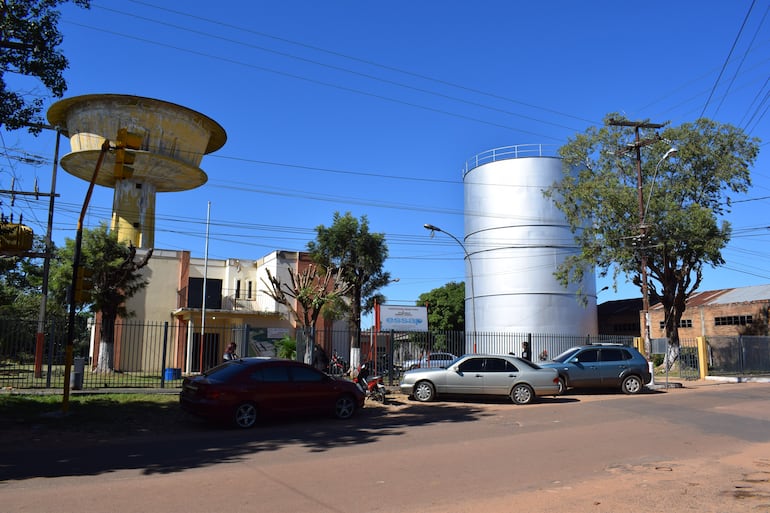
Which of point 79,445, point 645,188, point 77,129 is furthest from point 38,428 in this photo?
point 645,188

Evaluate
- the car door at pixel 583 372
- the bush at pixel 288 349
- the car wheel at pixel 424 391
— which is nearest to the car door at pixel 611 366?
the car door at pixel 583 372

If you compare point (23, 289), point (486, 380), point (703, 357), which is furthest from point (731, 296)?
point (23, 289)

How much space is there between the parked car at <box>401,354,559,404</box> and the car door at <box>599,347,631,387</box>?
12.6 ft

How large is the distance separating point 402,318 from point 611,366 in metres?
7.75

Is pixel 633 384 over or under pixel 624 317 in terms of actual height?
under

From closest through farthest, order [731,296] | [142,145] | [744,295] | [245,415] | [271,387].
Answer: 1. [245,415]
2. [271,387]
3. [142,145]
4. [744,295]
5. [731,296]

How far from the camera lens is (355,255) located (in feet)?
98.9

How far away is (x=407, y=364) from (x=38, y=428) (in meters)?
17.8

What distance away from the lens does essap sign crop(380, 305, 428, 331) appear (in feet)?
74.0

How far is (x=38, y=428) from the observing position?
1168cm

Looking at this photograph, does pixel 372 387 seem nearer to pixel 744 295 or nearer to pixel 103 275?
pixel 103 275

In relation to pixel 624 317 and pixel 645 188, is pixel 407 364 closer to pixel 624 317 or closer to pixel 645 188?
pixel 645 188

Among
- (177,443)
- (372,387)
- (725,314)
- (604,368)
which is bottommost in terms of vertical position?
(177,443)

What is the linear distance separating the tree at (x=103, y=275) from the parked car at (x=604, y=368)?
1910cm
